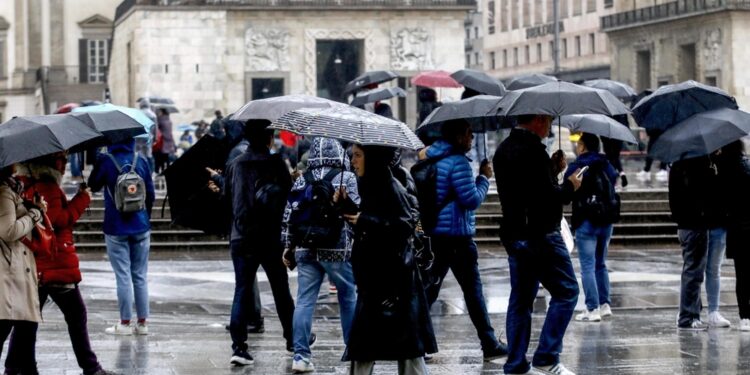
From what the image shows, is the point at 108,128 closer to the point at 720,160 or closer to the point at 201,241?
the point at 720,160

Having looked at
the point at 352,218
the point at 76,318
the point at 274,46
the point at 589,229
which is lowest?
the point at 76,318

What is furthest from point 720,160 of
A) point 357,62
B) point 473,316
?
point 357,62

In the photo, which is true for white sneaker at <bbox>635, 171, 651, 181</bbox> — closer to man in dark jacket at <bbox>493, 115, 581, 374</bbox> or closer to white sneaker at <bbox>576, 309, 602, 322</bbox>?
white sneaker at <bbox>576, 309, 602, 322</bbox>

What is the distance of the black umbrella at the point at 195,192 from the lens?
39.2 ft

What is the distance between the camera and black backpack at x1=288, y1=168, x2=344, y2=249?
402 inches

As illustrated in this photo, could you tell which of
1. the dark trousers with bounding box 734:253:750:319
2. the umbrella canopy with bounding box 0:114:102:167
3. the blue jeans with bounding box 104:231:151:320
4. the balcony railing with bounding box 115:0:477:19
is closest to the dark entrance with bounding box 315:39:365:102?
the balcony railing with bounding box 115:0:477:19

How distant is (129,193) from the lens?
12195mm

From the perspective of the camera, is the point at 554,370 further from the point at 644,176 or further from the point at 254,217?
the point at 644,176

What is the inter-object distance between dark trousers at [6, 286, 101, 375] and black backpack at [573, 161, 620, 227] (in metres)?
4.96

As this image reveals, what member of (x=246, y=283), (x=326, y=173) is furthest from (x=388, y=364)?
(x=326, y=173)

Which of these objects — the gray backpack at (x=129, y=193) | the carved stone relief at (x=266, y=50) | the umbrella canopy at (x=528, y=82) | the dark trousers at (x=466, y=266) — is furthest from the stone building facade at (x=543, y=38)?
the dark trousers at (x=466, y=266)

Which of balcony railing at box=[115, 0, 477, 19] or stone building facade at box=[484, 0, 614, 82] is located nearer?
balcony railing at box=[115, 0, 477, 19]

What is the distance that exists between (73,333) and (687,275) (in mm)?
5357

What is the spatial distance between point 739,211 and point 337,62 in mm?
33490
